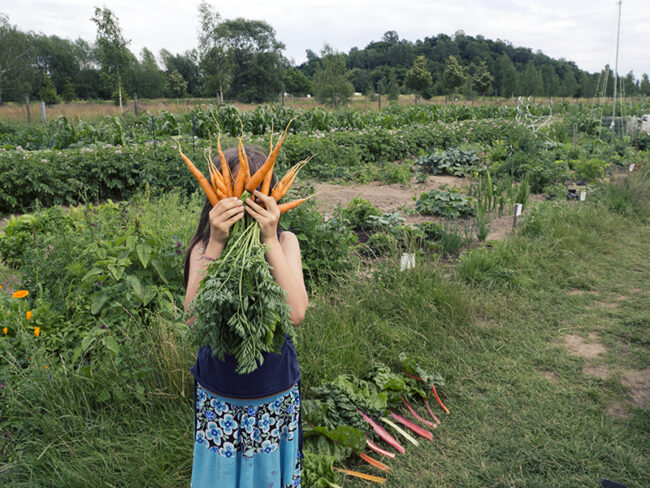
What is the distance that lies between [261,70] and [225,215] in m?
67.9

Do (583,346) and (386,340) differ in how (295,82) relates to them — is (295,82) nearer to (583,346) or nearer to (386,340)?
(583,346)

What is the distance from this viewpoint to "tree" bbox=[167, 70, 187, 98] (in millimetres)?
53344

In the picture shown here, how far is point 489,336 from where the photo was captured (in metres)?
3.74

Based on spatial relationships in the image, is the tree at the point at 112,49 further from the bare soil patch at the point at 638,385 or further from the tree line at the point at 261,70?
the bare soil patch at the point at 638,385

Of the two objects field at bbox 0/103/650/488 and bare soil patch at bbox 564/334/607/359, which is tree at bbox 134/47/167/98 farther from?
bare soil patch at bbox 564/334/607/359

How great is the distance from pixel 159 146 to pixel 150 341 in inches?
272

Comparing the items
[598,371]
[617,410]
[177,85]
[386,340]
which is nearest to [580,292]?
[598,371]

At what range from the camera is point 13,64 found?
47812 millimetres

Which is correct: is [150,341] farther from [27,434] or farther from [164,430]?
[27,434]

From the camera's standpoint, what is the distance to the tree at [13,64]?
4734 cm

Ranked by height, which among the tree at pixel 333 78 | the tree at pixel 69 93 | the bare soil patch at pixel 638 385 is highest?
the tree at pixel 69 93

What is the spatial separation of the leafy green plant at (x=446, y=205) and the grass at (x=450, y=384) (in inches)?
68.2

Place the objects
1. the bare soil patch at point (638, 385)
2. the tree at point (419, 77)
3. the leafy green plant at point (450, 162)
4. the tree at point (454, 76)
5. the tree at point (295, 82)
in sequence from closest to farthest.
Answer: the bare soil patch at point (638, 385) < the leafy green plant at point (450, 162) < the tree at point (454, 76) < the tree at point (419, 77) < the tree at point (295, 82)

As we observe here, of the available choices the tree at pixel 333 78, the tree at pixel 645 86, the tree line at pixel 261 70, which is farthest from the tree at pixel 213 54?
the tree at pixel 645 86
